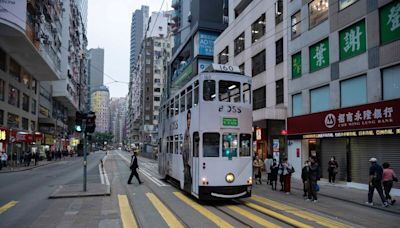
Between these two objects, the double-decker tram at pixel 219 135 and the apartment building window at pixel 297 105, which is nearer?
the double-decker tram at pixel 219 135

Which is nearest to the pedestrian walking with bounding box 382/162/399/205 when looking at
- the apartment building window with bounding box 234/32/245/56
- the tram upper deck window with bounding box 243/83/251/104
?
the tram upper deck window with bounding box 243/83/251/104

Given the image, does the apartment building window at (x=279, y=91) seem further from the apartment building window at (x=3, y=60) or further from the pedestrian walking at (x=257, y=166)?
the apartment building window at (x=3, y=60)

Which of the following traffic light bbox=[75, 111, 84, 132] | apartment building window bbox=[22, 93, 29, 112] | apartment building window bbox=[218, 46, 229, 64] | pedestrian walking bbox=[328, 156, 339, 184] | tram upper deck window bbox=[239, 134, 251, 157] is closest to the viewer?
tram upper deck window bbox=[239, 134, 251, 157]

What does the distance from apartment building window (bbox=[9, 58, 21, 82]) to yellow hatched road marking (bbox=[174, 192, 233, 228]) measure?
33.5 metres

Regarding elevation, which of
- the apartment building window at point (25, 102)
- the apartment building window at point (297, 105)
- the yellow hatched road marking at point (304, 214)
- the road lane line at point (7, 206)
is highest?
the apartment building window at point (25, 102)

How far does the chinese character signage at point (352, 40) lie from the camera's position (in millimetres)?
19609

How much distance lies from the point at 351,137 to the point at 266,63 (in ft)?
39.0

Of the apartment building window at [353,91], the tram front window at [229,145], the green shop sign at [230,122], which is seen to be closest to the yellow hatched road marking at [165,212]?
the tram front window at [229,145]

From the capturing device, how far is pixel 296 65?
26.2m

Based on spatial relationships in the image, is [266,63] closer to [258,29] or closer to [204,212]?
[258,29]

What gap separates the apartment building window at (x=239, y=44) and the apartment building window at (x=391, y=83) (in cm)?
1908

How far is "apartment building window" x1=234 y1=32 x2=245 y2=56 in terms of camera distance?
36.1 meters

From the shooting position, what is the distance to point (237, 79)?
44.2ft

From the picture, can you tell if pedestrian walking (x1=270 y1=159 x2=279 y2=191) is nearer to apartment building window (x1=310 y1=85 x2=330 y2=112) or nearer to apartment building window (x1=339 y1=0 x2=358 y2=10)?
apartment building window (x1=310 y1=85 x2=330 y2=112)
